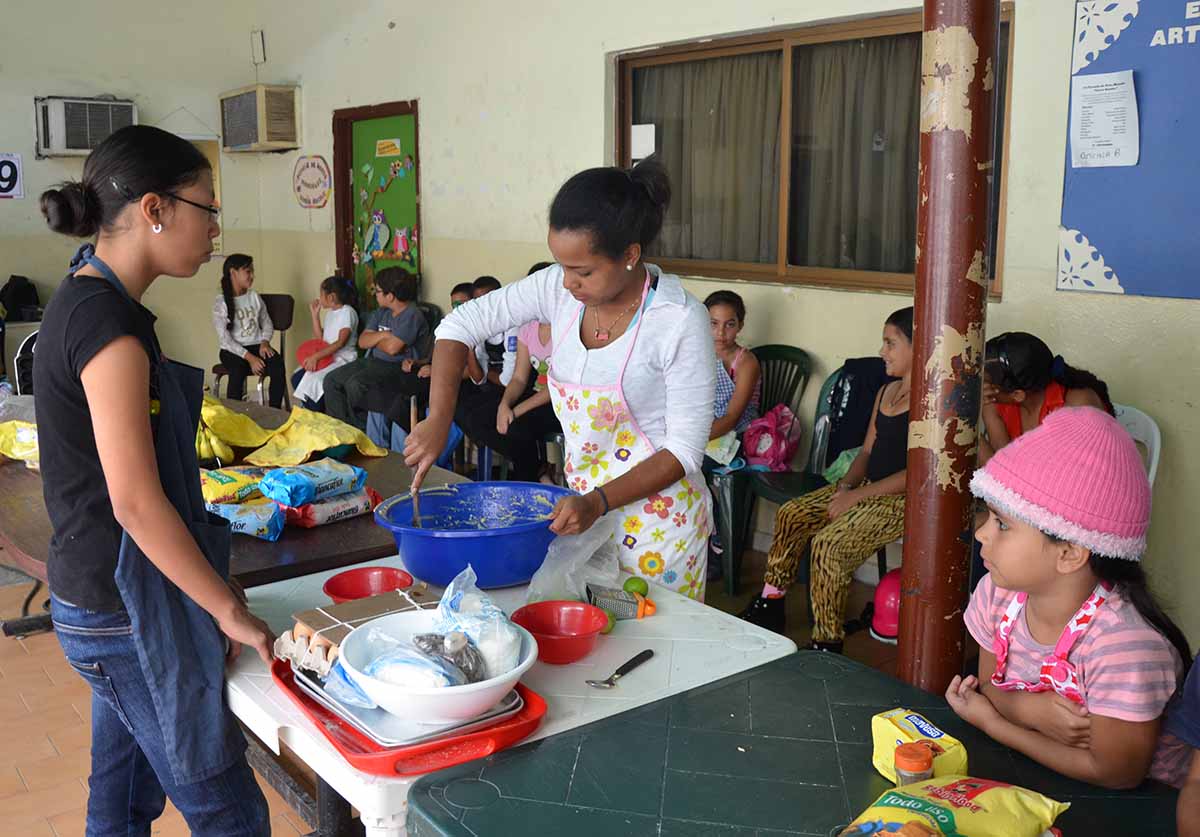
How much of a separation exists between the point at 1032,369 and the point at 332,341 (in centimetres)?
471

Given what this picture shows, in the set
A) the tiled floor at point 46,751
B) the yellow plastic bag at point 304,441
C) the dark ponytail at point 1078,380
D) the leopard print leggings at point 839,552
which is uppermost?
the dark ponytail at point 1078,380

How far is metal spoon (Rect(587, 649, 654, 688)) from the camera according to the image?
5.24 feet

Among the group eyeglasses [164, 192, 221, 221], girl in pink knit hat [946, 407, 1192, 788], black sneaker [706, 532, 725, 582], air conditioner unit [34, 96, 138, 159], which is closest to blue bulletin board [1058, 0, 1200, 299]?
black sneaker [706, 532, 725, 582]

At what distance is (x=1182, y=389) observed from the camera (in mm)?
3344

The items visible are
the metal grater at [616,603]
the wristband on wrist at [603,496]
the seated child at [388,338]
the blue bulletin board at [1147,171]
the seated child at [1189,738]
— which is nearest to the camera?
the seated child at [1189,738]

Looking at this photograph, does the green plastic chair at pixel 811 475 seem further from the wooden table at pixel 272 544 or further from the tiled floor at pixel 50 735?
the wooden table at pixel 272 544

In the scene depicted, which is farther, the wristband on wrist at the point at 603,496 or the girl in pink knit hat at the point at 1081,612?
the wristband on wrist at the point at 603,496

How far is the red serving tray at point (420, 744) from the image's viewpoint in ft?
4.37

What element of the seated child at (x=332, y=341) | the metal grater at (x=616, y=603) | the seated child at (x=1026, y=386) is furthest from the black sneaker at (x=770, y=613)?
the seated child at (x=332, y=341)

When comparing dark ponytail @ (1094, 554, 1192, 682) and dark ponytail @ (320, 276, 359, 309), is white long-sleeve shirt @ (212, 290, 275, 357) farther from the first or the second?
dark ponytail @ (1094, 554, 1192, 682)

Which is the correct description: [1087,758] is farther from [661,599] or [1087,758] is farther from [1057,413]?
[661,599]

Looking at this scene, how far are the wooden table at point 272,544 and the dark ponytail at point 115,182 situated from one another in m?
0.65

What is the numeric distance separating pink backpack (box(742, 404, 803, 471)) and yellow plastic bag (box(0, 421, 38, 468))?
2608mm

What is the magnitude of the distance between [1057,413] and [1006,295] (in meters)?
2.48
